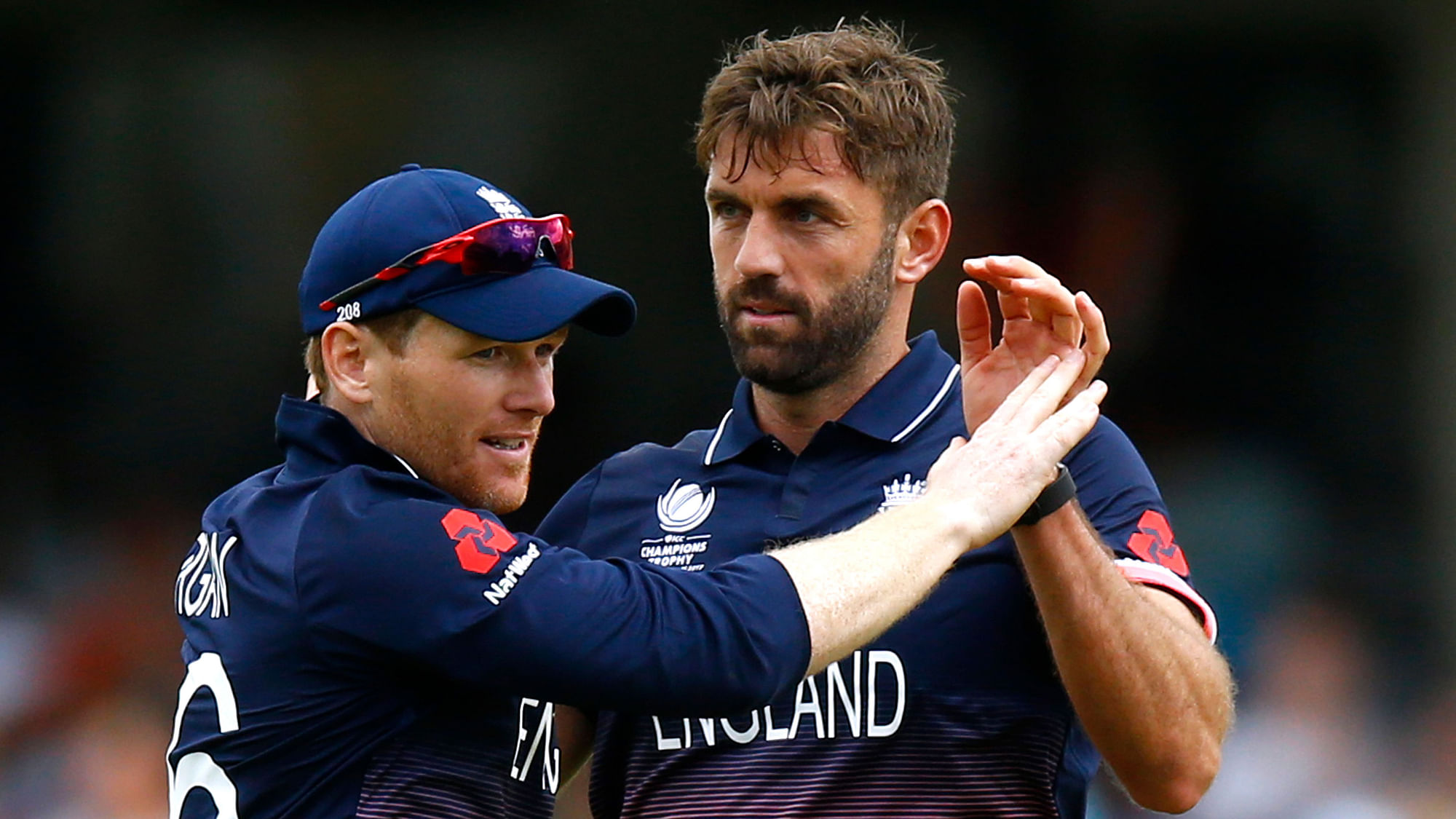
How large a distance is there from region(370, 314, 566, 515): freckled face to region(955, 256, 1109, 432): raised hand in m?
0.68

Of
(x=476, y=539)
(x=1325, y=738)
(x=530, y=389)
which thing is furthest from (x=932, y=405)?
(x=1325, y=738)

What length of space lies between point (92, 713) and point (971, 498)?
5914 mm

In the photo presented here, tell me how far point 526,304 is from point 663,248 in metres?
5.19

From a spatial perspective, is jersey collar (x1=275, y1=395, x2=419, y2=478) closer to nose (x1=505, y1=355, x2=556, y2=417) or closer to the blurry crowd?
nose (x1=505, y1=355, x2=556, y2=417)

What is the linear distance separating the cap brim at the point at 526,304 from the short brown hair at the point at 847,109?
1.40 ft

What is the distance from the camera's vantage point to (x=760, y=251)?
3262 millimetres

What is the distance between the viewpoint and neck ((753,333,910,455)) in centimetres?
336

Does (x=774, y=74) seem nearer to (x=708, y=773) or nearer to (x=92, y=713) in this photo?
(x=708, y=773)

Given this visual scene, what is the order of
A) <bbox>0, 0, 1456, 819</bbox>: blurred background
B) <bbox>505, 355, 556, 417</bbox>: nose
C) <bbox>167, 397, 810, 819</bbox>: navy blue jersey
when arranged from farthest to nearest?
<bbox>0, 0, 1456, 819</bbox>: blurred background < <bbox>505, 355, 556, 417</bbox>: nose < <bbox>167, 397, 810, 819</bbox>: navy blue jersey

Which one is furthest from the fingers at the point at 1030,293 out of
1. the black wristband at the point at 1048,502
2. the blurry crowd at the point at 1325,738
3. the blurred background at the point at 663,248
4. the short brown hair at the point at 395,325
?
the blurred background at the point at 663,248

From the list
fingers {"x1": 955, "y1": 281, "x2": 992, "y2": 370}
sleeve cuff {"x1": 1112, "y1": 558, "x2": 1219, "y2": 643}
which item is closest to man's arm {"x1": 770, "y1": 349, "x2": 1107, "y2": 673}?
fingers {"x1": 955, "y1": 281, "x2": 992, "y2": 370}

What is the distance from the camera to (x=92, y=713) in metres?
7.74

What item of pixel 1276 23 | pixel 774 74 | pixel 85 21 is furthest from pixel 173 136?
pixel 774 74

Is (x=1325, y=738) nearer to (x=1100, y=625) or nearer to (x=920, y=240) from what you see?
(x=920, y=240)
